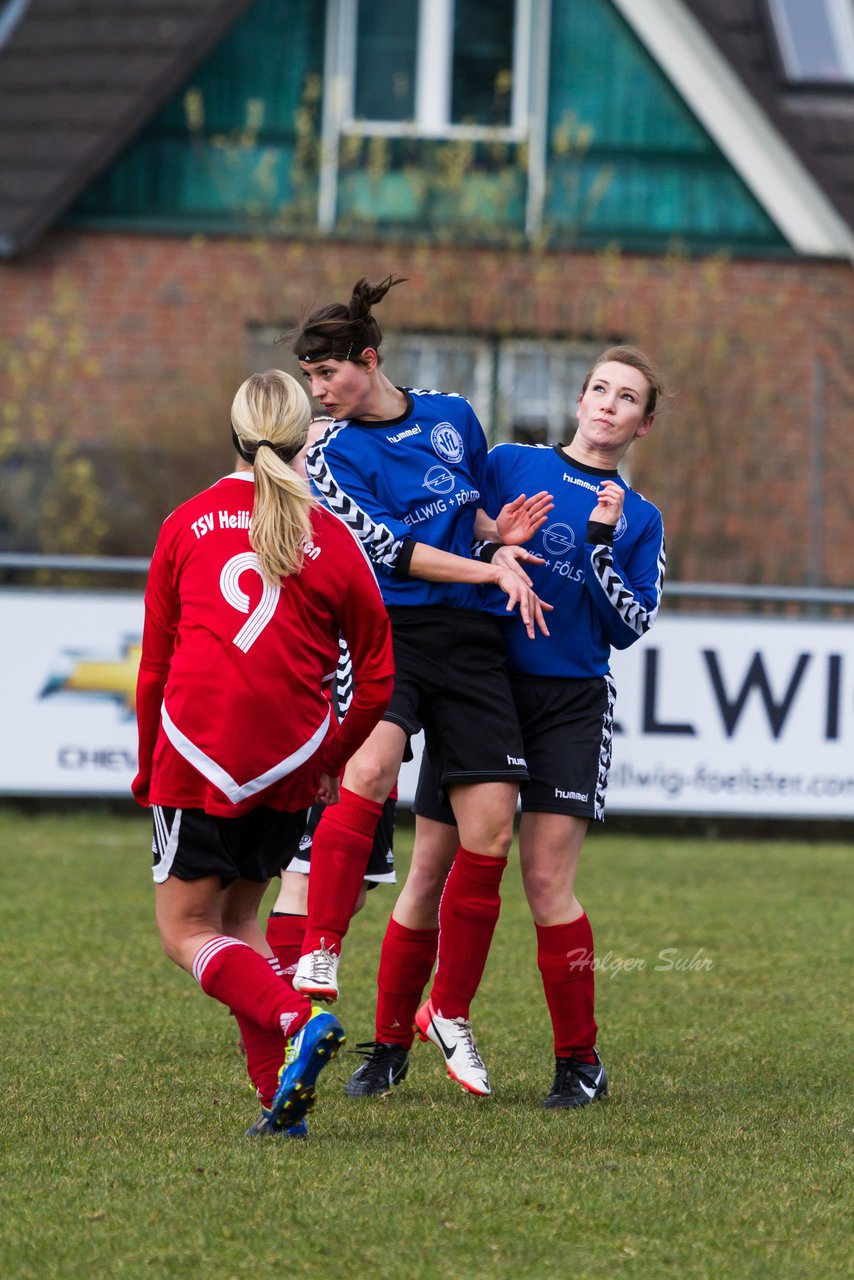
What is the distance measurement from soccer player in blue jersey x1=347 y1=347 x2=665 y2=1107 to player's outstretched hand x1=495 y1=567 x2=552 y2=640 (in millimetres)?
248

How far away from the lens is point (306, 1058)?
13.6 feet

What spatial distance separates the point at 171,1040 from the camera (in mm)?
5746

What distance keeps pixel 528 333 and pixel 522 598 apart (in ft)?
35.5

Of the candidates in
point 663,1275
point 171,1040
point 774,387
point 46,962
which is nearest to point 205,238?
point 774,387

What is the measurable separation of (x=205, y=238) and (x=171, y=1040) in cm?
1157

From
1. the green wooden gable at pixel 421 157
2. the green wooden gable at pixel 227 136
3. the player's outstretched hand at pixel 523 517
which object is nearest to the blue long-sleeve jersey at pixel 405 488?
the player's outstretched hand at pixel 523 517

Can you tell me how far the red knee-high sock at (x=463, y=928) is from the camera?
Result: 16.6 feet

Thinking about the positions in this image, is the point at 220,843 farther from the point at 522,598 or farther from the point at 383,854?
the point at 383,854

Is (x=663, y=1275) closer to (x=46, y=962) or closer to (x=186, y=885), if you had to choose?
(x=186, y=885)

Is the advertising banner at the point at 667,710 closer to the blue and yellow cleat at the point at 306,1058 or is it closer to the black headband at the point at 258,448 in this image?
the black headband at the point at 258,448

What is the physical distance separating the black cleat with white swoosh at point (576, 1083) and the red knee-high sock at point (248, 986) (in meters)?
0.93

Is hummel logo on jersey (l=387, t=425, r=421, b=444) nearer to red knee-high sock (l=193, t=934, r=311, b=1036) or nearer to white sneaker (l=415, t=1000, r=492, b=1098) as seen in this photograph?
red knee-high sock (l=193, t=934, r=311, b=1036)

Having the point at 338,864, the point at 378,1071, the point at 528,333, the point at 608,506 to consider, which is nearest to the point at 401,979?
the point at 378,1071

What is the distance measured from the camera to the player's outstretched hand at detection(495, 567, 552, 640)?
4.80m
